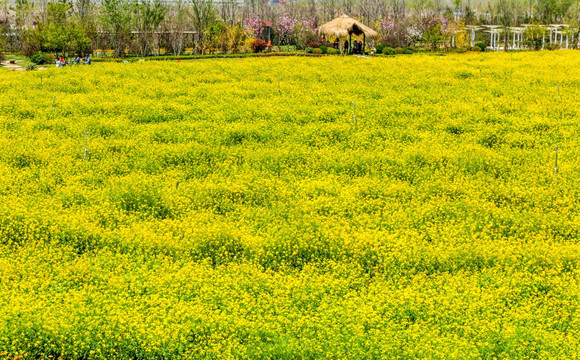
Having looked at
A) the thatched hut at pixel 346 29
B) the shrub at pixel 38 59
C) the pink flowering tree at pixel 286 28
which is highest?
the pink flowering tree at pixel 286 28

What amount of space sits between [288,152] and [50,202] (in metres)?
7.44

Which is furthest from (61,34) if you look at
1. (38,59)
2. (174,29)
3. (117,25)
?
(174,29)

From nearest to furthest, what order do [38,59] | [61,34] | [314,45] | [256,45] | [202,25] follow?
[61,34], [38,59], [256,45], [202,25], [314,45]

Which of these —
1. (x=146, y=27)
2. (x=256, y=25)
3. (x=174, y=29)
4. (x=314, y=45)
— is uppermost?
(x=256, y=25)

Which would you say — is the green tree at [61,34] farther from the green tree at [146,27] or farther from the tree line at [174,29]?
the green tree at [146,27]

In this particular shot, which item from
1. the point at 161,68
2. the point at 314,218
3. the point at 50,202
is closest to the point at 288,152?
the point at 314,218

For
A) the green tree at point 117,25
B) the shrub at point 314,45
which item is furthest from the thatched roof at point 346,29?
the green tree at point 117,25

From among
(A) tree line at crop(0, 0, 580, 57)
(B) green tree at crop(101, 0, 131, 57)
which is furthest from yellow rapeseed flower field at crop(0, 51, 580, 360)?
(B) green tree at crop(101, 0, 131, 57)

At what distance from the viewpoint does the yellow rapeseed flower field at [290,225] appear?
10.2 m

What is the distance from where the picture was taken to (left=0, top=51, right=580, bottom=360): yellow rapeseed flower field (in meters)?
10.2

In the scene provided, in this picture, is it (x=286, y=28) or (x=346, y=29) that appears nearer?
(x=346, y=29)

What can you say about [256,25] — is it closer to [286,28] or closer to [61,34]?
Result: [286,28]

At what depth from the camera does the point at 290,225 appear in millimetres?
14992

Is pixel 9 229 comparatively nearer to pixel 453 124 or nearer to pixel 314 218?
pixel 314 218
